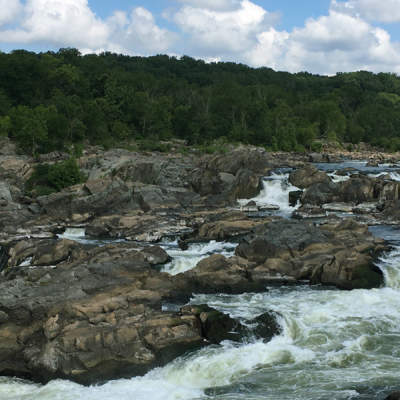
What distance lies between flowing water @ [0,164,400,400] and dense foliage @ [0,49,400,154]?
48546 millimetres

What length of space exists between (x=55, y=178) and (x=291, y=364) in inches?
1532

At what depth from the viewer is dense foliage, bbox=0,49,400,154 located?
6906 cm

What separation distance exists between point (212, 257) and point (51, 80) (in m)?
73.1

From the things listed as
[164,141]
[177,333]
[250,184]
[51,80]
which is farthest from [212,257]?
[51,80]

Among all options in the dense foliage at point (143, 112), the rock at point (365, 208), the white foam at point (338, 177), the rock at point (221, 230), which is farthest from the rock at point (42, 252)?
the dense foliage at point (143, 112)

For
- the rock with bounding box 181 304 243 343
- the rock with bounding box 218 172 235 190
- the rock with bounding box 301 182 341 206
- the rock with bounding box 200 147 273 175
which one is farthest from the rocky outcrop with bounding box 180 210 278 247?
the rock with bounding box 200 147 273 175

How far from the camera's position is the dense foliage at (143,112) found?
69062 mm

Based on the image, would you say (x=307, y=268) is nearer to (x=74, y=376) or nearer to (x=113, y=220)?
(x=74, y=376)

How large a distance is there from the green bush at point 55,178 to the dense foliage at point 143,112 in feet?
35.5

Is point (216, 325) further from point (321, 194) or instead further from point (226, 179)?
point (226, 179)

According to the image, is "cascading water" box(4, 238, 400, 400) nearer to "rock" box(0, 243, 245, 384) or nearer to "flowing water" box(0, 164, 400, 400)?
"flowing water" box(0, 164, 400, 400)

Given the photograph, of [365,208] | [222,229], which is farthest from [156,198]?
[365,208]

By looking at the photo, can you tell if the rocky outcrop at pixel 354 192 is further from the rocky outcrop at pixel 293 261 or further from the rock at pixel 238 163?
the rocky outcrop at pixel 293 261

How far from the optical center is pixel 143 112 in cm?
8769
